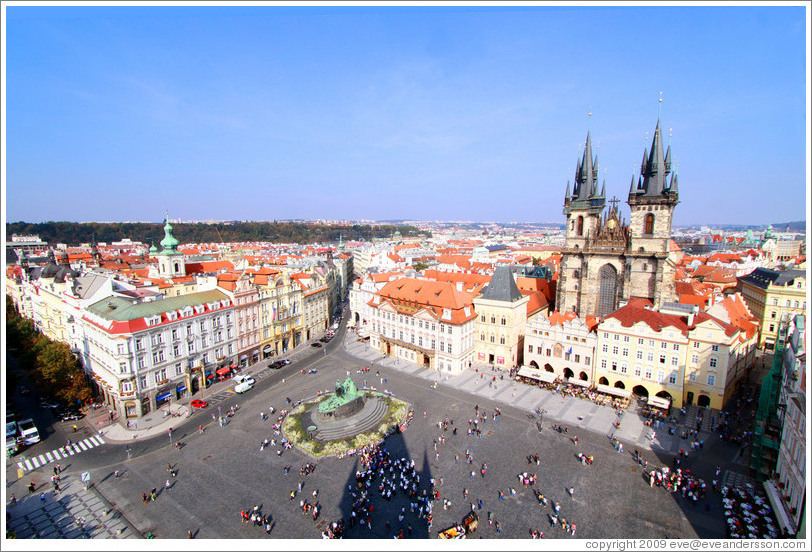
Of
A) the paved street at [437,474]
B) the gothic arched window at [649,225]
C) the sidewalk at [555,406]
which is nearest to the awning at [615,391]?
the sidewalk at [555,406]

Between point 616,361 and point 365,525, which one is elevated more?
point 616,361

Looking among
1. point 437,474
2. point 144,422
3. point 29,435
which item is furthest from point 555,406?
point 29,435

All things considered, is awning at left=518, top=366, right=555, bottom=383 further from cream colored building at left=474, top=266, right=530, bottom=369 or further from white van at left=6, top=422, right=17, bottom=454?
white van at left=6, top=422, right=17, bottom=454

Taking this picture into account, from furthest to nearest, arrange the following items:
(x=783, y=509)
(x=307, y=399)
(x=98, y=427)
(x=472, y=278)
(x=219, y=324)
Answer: (x=472, y=278) < (x=219, y=324) < (x=307, y=399) < (x=98, y=427) < (x=783, y=509)

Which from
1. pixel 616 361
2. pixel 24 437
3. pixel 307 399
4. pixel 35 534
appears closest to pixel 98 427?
pixel 24 437

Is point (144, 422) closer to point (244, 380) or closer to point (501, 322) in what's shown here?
point (244, 380)

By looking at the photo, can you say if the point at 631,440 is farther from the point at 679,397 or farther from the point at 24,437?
the point at 24,437

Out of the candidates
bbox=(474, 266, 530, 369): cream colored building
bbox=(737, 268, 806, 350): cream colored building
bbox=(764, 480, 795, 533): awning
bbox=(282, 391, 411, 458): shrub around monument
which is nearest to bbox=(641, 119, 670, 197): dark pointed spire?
bbox=(474, 266, 530, 369): cream colored building
